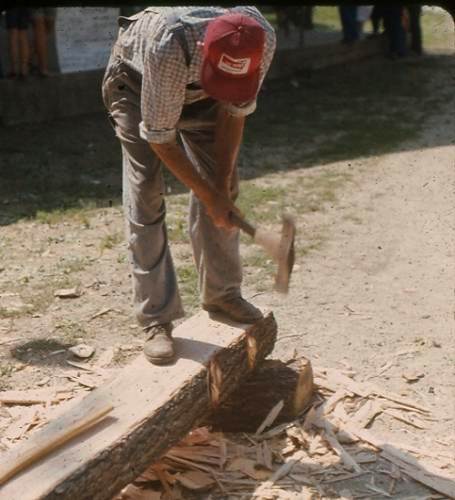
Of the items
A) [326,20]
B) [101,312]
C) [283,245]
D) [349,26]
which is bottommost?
[326,20]

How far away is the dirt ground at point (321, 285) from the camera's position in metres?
5.39

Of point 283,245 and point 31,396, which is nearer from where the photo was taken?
point 283,245

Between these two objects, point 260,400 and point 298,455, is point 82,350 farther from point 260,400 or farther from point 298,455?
point 298,455

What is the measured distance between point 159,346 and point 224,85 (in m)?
1.35

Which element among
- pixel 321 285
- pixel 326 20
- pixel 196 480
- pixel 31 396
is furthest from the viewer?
pixel 326 20

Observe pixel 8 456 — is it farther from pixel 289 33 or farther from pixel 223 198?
pixel 289 33

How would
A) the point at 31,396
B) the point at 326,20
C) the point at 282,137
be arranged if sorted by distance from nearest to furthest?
the point at 31,396 → the point at 282,137 → the point at 326,20

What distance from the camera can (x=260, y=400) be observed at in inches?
188

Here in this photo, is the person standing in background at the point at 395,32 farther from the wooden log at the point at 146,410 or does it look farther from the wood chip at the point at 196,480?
the wood chip at the point at 196,480

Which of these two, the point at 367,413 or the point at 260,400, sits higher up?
the point at 260,400

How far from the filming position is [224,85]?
365 cm

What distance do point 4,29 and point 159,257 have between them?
9.07 meters

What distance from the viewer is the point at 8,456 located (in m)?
3.62

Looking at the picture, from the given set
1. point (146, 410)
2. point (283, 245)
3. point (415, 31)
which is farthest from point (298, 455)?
point (415, 31)
